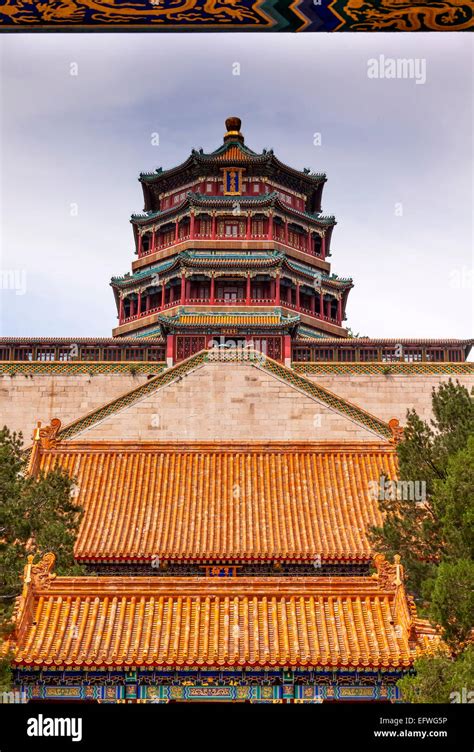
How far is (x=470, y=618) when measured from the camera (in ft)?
38.6

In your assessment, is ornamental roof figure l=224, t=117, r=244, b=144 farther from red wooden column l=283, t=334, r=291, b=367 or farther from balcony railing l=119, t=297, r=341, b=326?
red wooden column l=283, t=334, r=291, b=367

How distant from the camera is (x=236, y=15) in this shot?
18.4 ft

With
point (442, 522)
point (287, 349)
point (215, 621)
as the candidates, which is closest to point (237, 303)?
point (287, 349)

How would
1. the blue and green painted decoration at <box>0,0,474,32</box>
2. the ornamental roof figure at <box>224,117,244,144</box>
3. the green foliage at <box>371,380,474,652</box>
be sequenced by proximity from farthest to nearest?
the ornamental roof figure at <box>224,117,244,144</box>, the green foliage at <box>371,380,474,652</box>, the blue and green painted decoration at <box>0,0,474,32</box>

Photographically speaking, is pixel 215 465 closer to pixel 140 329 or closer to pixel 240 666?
pixel 240 666

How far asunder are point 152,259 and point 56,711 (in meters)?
37.1

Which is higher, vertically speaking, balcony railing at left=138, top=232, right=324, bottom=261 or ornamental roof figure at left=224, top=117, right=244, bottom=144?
ornamental roof figure at left=224, top=117, right=244, bottom=144

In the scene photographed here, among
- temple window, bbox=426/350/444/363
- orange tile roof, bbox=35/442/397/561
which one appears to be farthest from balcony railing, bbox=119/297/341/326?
orange tile roof, bbox=35/442/397/561

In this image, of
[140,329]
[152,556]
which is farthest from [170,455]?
[140,329]

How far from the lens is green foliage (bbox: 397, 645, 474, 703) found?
10.7 meters

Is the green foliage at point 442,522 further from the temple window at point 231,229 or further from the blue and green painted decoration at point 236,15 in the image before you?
the temple window at point 231,229

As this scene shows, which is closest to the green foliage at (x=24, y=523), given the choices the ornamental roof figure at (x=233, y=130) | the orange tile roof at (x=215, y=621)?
the orange tile roof at (x=215, y=621)

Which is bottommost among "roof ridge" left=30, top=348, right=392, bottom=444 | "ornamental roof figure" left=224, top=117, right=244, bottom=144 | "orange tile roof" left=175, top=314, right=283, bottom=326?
"roof ridge" left=30, top=348, right=392, bottom=444

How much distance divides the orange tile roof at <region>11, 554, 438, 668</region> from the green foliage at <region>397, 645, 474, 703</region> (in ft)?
8.16
